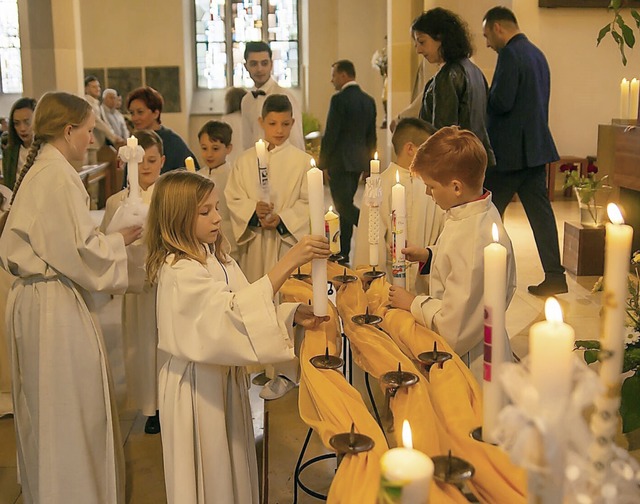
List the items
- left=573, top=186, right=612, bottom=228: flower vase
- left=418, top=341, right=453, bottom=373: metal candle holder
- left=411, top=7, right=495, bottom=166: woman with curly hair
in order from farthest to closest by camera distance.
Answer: left=573, top=186, right=612, bottom=228: flower vase, left=411, top=7, right=495, bottom=166: woman with curly hair, left=418, top=341, right=453, bottom=373: metal candle holder

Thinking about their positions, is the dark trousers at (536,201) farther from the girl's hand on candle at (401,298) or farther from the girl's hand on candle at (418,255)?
the girl's hand on candle at (401,298)

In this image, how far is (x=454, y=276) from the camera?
89.5 inches

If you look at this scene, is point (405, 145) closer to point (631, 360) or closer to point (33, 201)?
point (631, 360)

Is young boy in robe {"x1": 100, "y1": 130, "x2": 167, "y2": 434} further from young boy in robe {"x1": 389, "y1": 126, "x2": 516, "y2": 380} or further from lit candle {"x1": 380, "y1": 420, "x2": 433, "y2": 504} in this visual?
lit candle {"x1": 380, "y1": 420, "x2": 433, "y2": 504}

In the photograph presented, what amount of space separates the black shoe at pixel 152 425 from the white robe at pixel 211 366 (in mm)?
1277

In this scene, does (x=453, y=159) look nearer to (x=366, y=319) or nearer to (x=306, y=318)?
(x=366, y=319)

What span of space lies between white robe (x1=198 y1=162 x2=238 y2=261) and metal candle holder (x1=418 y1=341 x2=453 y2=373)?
8.67 ft

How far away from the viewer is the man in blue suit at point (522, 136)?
547 cm

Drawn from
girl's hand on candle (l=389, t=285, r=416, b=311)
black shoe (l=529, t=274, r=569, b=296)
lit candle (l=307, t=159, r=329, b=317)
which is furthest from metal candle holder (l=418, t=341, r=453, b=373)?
black shoe (l=529, t=274, r=569, b=296)

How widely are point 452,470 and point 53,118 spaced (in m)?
2.07

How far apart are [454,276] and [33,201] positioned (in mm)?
1434

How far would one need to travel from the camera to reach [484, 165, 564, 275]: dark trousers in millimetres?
5488

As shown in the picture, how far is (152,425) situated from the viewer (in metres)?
3.87

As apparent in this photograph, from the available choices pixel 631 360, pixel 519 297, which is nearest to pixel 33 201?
pixel 631 360
